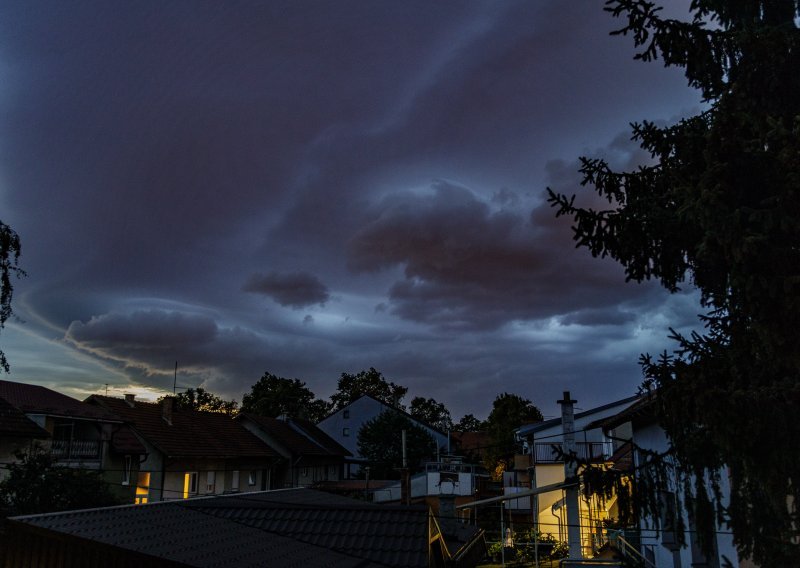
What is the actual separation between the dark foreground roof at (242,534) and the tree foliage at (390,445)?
136 feet

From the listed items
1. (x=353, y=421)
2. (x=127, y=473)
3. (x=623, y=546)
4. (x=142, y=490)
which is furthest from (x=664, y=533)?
(x=353, y=421)

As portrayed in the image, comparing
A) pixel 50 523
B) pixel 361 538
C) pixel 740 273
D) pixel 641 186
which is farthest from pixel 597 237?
pixel 50 523

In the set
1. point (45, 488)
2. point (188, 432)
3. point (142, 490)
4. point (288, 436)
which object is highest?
point (188, 432)

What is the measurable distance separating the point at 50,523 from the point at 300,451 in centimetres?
3909

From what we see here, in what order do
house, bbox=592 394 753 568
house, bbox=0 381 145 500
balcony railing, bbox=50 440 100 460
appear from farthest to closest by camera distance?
1. house, bbox=0 381 145 500
2. balcony railing, bbox=50 440 100 460
3. house, bbox=592 394 753 568

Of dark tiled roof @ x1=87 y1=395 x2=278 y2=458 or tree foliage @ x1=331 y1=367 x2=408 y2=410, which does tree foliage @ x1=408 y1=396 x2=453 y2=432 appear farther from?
dark tiled roof @ x1=87 y1=395 x2=278 y2=458

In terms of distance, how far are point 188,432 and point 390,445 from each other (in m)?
20.5

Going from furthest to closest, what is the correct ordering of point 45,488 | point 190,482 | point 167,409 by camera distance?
1. point 167,409
2. point 190,482
3. point 45,488

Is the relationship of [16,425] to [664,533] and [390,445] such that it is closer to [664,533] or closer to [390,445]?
[664,533]

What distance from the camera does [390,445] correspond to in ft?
179

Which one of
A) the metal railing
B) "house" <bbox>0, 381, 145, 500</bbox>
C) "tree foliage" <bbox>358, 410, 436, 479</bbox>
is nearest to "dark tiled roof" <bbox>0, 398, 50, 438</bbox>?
"house" <bbox>0, 381, 145, 500</bbox>

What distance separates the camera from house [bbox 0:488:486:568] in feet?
32.1

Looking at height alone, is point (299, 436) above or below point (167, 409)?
below

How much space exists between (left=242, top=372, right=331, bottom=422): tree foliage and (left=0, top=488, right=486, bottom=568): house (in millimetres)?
77535
